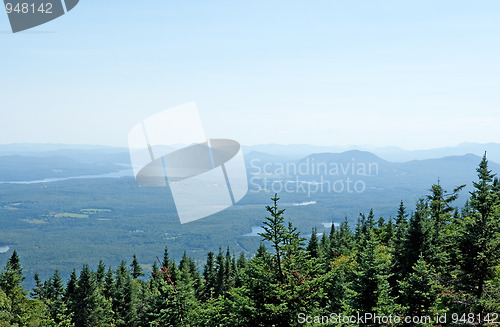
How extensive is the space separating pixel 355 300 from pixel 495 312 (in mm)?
6039

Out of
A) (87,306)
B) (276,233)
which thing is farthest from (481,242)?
(87,306)

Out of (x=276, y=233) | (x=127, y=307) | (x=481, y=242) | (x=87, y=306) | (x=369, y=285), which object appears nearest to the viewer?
(x=276, y=233)

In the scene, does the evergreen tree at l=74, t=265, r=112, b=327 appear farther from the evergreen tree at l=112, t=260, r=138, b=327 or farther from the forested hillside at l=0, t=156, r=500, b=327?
the forested hillside at l=0, t=156, r=500, b=327

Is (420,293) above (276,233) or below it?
below

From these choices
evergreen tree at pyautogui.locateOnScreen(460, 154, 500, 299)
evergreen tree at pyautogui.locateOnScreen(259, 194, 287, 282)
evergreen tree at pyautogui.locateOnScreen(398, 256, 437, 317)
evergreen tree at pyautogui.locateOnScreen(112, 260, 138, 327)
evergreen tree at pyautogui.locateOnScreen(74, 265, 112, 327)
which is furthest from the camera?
evergreen tree at pyautogui.locateOnScreen(112, 260, 138, 327)

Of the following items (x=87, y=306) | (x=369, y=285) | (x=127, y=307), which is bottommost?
(x=127, y=307)

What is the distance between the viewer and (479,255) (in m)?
17.1

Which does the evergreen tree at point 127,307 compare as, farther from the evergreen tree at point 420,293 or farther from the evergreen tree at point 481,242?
the evergreen tree at point 481,242

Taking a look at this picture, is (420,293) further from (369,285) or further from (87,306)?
(87,306)

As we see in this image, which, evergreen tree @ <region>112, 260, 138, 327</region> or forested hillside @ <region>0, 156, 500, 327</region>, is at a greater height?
forested hillside @ <region>0, 156, 500, 327</region>

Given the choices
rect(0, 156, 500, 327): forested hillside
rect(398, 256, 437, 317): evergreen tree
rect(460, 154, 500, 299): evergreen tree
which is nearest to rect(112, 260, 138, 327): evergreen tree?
rect(0, 156, 500, 327): forested hillside

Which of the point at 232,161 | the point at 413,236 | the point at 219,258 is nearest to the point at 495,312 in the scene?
the point at 413,236

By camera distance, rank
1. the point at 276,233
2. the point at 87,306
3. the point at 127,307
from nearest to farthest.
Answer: the point at 276,233 → the point at 87,306 → the point at 127,307

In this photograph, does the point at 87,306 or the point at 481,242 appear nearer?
the point at 481,242
